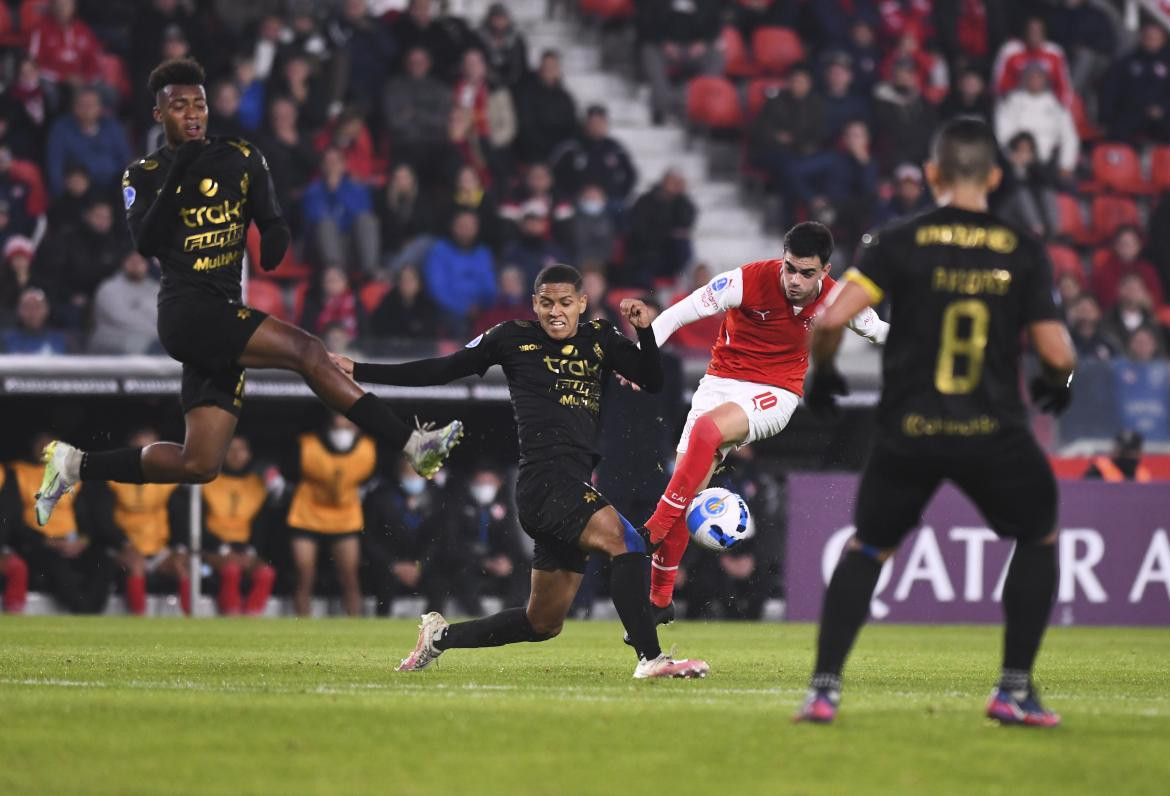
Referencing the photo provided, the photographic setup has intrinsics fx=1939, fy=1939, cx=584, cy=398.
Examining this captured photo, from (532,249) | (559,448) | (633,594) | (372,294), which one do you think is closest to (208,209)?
(559,448)

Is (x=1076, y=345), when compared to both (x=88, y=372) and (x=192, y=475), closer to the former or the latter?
(x=88, y=372)

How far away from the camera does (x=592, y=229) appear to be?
19281 millimetres

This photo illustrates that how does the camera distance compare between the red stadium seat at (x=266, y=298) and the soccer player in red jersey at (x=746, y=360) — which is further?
the red stadium seat at (x=266, y=298)

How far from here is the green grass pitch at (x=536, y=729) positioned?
5328 millimetres

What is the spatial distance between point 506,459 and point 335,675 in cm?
847

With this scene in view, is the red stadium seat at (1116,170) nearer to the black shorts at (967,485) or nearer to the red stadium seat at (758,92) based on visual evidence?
the red stadium seat at (758,92)

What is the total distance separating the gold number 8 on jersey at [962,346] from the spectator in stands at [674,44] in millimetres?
15572

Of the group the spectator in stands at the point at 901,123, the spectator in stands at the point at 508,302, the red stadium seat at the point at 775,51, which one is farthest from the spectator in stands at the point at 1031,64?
the spectator in stands at the point at 508,302

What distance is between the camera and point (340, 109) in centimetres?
1936

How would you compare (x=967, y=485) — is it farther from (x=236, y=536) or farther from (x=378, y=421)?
(x=236, y=536)

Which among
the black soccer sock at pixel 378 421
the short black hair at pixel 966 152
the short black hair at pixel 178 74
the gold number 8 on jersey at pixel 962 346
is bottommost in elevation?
the black soccer sock at pixel 378 421

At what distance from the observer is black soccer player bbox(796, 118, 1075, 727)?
6.29 metres

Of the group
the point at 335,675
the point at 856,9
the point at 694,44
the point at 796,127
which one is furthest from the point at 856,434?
the point at 335,675

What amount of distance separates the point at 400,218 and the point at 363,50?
7.23ft
